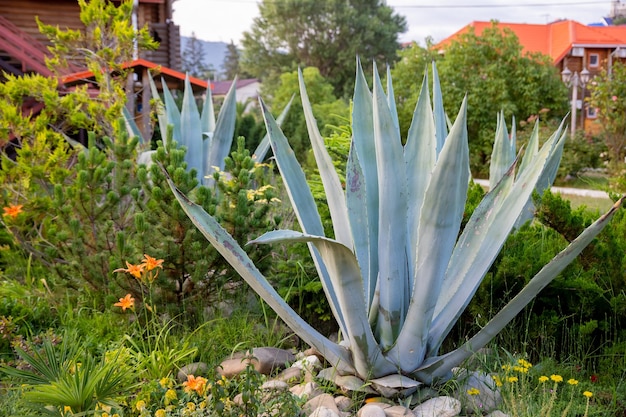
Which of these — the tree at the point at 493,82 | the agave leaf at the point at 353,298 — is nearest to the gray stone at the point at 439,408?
the agave leaf at the point at 353,298

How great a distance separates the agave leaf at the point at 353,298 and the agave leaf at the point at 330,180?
1.08ft

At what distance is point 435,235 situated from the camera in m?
2.63

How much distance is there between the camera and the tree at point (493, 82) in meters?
19.3

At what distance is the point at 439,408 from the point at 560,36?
33009mm

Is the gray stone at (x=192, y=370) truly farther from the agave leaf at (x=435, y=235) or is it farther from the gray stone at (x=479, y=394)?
the gray stone at (x=479, y=394)

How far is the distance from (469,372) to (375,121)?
1260mm

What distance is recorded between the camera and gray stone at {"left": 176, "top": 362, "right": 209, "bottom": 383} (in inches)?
133

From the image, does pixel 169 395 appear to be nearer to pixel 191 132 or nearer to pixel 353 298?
pixel 353 298

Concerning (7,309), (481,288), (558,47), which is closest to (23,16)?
(7,309)

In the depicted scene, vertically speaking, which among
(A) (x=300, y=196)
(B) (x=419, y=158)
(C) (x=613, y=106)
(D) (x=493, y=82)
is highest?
(D) (x=493, y=82)

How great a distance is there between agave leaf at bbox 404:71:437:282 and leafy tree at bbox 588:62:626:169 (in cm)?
1305

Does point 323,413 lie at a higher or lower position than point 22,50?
lower

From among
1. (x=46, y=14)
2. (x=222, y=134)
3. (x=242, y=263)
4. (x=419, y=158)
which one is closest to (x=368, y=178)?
(x=419, y=158)

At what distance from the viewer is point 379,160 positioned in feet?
9.05
